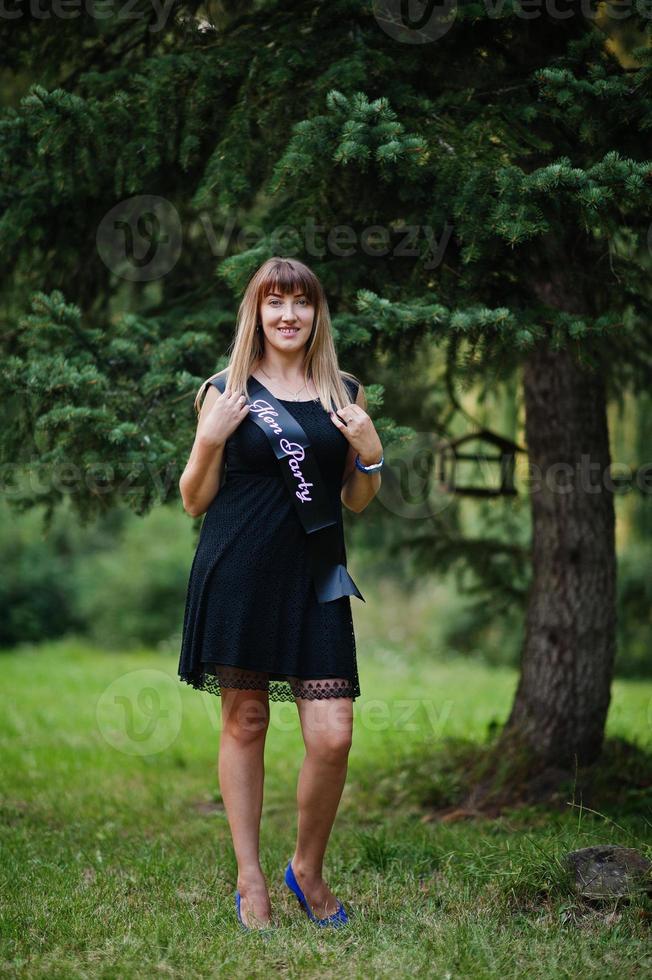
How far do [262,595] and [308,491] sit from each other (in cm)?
36

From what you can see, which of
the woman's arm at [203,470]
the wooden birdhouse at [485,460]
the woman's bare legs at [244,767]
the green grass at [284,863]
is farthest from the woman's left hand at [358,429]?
the wooden birdhouse at [485,460]

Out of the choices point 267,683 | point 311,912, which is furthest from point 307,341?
point 311,912

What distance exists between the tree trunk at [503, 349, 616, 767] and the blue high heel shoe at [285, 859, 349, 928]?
2041 millimetres

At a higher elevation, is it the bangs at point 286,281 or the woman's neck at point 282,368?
the bangs at point 286,281

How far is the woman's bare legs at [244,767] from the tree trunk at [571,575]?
2177 millimetres

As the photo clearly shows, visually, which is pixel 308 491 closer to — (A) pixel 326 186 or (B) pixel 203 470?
(B) pixel 203 470

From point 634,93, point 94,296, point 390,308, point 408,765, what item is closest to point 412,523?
point 408,765

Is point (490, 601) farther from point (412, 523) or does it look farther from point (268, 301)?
point (268, 301)

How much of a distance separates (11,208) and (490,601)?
12.1ft

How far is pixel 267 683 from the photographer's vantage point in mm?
3273

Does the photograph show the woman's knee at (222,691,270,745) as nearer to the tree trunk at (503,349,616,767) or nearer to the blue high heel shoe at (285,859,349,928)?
the blue high heel shoe at (285,859,349,928)

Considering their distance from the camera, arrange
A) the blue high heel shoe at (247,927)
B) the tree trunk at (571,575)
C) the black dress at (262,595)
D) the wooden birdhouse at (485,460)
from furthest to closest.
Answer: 1. the wooden birdhouse at (485,460)
2. the tree trunk at (571,575)
3. the black dress at (262,595)
4. the blue high heel shoe at (247,927)

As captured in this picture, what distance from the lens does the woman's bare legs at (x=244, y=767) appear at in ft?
10.6

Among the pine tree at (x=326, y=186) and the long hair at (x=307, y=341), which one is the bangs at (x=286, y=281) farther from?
the pine tree at (x=326, y=186)
